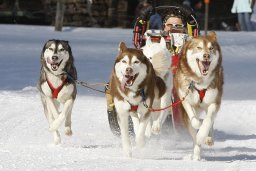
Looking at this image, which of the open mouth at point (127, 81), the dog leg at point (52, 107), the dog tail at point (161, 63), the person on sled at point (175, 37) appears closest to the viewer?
the open mouth at point (127, 81)

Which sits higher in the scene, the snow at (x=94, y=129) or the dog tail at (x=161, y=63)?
the dog tail at (x=161, y=63)

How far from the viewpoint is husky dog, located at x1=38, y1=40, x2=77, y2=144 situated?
8.20 meters

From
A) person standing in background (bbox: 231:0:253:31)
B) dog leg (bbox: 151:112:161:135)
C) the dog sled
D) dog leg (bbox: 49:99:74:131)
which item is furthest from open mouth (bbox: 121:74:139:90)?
person standing in background (bbox: 231:0:253:31)

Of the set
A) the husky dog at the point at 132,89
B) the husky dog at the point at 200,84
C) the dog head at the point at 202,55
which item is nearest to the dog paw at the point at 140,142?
the husky dog at the point at 132,89

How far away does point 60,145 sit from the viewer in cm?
830

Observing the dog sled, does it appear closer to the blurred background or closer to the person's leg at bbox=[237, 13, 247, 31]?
the person's leg at bbox=[237, 13, 247, 31]

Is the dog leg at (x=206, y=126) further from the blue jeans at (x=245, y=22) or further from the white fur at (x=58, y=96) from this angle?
the blue jeans at (x=245, y=22)

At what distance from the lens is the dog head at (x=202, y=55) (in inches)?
290

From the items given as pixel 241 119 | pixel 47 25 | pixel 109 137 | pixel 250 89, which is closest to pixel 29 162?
pixel 109 137

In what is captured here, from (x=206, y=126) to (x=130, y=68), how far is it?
770 millimetres

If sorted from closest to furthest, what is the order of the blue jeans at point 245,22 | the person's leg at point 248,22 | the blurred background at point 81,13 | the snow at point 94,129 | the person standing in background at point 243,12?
1. the snow at point 94,129
2. the person standing in background at point 243,12
3. the person's leg at point 248,22
4. the blue jeans at point 245,22
5. the blurred background at point 81,13

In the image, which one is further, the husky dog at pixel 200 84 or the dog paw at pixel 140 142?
the dog paw at pixel 140 142

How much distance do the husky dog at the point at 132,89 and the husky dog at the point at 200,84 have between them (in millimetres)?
296

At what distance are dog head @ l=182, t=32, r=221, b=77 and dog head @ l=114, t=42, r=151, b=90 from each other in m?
0.36
